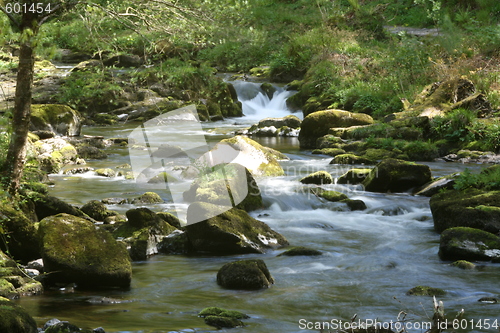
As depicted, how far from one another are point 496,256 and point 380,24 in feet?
76.5

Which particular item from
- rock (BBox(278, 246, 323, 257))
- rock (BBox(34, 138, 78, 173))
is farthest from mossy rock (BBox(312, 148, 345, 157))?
rock (BBox(278, 246, 323, 257))

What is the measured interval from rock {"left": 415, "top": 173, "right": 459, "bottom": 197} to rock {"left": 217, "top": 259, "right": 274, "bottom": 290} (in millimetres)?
5339

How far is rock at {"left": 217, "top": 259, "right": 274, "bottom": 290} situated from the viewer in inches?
233

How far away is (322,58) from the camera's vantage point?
→ 2388cm

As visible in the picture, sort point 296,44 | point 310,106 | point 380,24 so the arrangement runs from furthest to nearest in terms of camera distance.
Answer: point 380,24, point 296,44, point 310,106

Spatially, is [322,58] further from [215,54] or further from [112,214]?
[112,214]

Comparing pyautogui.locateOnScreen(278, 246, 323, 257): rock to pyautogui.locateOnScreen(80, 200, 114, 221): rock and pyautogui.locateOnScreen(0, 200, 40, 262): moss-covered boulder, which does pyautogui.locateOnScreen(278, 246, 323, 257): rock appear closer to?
pyautogui.locateOnScreen(80, 200, 114, 221): rock

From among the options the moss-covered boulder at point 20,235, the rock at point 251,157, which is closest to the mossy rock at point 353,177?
the rock at point 251,157

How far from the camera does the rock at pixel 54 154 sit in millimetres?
12758

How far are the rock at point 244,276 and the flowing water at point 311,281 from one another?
0.44ft

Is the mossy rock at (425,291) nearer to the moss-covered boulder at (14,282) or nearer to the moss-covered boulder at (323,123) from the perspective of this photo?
the moss-covered boulder at (14,282)

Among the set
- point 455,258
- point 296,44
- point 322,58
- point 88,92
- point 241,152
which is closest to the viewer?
point 88,92

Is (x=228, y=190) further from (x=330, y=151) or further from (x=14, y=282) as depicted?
(x=330, y=151)

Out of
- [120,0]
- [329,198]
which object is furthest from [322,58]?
[120,0]
